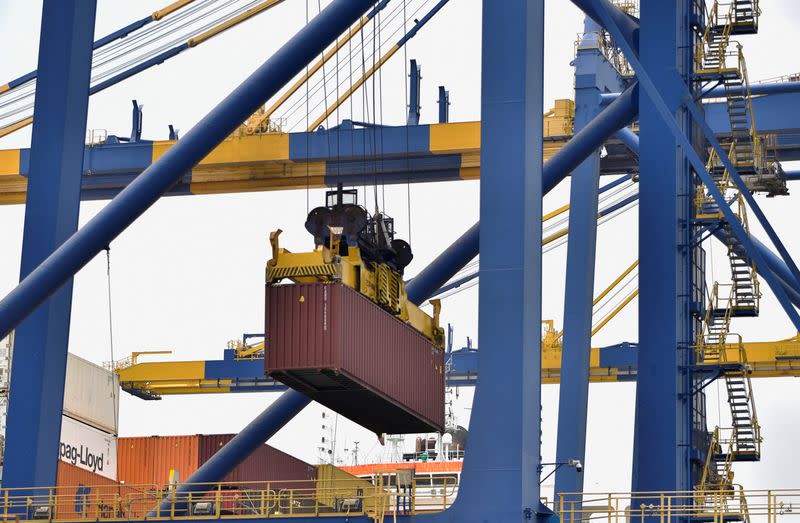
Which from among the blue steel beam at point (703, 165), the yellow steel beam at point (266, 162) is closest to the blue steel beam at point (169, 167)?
the blue steel beam at point (703, 165)

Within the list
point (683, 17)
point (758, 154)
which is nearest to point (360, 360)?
point (683, 17)

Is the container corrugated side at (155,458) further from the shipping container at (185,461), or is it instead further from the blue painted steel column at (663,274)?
the blue painted steel column at (663,274)

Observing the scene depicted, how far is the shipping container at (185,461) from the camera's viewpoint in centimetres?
4406

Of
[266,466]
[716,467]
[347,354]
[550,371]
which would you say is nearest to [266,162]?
[266,466]

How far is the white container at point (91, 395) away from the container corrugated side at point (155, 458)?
793mm

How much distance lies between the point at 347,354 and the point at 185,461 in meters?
17.7

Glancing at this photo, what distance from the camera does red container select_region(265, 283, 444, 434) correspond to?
2883 centimetres

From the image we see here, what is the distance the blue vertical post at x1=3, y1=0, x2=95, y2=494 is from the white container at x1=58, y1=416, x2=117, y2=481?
11.0 metres

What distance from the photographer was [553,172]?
35.3 meters

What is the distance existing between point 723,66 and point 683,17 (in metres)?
1.36

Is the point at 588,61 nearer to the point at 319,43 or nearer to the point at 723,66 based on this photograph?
the point at 723,66

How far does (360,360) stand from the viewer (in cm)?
2959

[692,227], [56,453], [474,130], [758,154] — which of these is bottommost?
[56,453]

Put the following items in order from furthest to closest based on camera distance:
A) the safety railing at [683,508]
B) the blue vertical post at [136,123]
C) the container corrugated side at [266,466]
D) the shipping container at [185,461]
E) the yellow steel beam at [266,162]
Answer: the blue vertical post at [136,123] < the yellow steel beam at [266,162] < the shipping container at [185,461] < the container corrugated side at [266,466] < the safety railing at [683,508]
